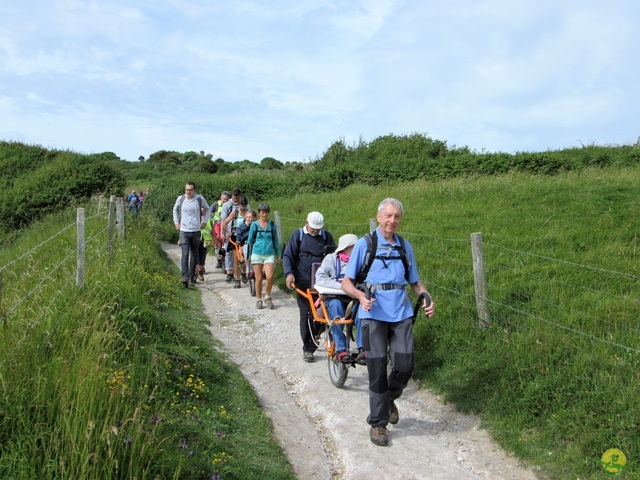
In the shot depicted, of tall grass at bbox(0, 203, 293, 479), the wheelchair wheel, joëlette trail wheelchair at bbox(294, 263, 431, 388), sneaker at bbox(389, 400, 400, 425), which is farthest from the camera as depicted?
the wheelchair wheel

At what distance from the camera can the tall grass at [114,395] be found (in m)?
3.22

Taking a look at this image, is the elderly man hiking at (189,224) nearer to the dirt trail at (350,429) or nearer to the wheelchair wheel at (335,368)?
the dirt trail at (350,429)

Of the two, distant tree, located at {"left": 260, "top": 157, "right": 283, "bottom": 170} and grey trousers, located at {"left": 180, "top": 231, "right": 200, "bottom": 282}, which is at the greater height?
distant tree, located at {"left": 260, "top": 157, "right": 283, "bottom": 170}

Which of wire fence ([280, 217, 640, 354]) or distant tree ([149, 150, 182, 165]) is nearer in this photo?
wire fence ([280, 217, 640, 354])

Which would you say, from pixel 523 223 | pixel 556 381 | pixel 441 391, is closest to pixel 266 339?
pixel 441 391

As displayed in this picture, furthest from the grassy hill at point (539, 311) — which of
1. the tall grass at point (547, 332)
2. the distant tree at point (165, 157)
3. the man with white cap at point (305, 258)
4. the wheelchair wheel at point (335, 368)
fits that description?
the distant tree at point (165, 157)

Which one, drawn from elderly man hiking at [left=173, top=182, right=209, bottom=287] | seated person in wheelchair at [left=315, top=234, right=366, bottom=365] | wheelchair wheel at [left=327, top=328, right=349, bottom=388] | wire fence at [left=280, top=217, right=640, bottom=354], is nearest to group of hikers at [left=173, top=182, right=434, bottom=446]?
seated person in wheelchair at [left=315, top=234, right=366, bottom=365]

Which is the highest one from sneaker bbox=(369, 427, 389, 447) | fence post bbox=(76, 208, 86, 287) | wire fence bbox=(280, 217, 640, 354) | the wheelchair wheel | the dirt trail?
fence post bbox=(76, 208, 86, 287)

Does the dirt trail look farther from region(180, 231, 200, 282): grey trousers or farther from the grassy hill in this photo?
region(180, 231, 200, 282): grey trousers

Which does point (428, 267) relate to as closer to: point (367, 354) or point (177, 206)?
point (367, 354)

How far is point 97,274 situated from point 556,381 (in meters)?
5.27

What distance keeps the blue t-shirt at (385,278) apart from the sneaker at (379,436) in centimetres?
98

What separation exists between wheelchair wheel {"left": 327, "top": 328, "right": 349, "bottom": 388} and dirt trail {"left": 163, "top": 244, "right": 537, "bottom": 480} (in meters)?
0.09

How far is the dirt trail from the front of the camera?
4.62 metres
